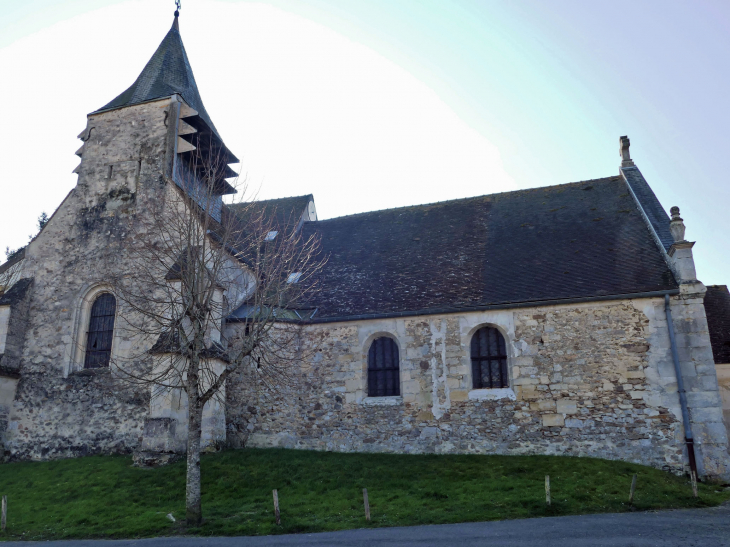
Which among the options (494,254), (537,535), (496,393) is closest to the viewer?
(537,535)

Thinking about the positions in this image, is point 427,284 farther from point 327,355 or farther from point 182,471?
point 182,471

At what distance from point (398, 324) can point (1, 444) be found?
472 inches

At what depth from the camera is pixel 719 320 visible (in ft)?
60.9

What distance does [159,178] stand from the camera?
18719 millimetres

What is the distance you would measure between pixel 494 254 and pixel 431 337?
3.83 m

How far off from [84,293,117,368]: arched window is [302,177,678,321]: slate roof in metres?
6.22

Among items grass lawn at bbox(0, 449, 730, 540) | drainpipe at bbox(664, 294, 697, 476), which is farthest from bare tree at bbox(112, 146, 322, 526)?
drainpipe at bbox(664, 294, 697, 476)

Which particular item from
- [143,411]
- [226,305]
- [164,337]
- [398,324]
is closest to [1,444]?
[143,411]

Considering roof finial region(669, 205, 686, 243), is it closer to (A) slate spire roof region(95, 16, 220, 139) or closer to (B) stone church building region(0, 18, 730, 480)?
(B) stone church building region(0, 18, 730, 480)

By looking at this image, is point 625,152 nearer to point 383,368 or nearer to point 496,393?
point 496,393

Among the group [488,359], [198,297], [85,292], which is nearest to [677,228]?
[488,359]

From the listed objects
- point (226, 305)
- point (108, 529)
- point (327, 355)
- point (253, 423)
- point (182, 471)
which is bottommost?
point (108, 529)

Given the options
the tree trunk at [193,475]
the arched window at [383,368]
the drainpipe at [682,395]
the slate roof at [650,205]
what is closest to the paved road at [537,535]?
the tree trunk at [193,475]

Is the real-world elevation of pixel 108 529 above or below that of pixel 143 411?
below
